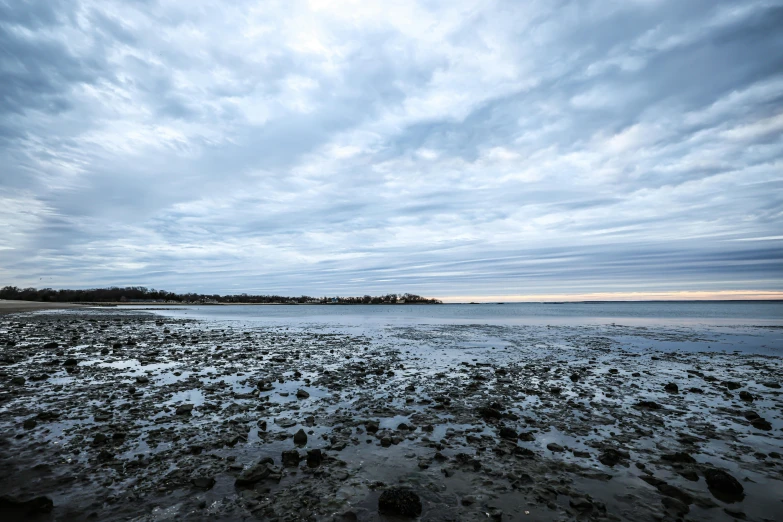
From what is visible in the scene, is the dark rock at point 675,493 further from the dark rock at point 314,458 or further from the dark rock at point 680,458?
the dark rock at point 314,458

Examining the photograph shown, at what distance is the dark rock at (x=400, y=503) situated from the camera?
5.68 metres

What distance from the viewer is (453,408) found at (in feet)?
38.1

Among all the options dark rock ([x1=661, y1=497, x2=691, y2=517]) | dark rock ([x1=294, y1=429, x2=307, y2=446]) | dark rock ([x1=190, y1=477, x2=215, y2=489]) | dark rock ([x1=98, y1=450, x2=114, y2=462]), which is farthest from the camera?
dark rock ([x1=294, y1=429, x2=307, y2=446])

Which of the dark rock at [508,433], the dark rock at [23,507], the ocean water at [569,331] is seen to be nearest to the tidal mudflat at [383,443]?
the dark rock at [23,507]

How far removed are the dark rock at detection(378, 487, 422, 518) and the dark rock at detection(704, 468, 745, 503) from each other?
5.35m

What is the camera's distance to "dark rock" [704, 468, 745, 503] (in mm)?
6363

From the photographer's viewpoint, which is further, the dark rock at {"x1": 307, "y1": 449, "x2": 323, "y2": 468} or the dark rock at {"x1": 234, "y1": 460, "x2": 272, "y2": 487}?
the dark rock at {"x1": 307, "y1": 449, "x2": 323, "y2": 468}

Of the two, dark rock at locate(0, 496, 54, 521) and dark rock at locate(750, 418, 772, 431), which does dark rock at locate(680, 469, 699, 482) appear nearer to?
dark rock at locate(750, 418, 772, 431)

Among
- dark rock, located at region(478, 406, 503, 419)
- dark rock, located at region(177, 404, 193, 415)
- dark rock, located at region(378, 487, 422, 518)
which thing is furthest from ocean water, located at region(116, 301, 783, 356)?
dark rock, located at region(378, 487, 422, 518)

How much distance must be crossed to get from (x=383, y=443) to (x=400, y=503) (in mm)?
2894

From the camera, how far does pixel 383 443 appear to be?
861 cm

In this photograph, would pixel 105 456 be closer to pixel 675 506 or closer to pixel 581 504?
pixel 581 504

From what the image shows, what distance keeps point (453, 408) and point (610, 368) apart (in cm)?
1197

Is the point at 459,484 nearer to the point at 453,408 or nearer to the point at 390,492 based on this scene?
the point at 390,492
